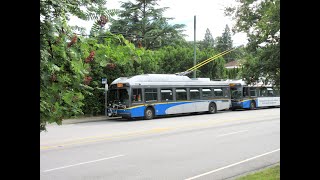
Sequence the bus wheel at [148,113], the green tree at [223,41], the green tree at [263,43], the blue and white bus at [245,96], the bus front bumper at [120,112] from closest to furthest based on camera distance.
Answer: the green tree at [263,43] → the bus front bumper at [120,112] → the bus wheel at [148,113] → the blue and white bus at [245,96] → the green tree at [223,41]

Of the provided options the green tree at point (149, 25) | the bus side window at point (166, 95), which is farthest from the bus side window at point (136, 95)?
the green tree at point (149, 25)

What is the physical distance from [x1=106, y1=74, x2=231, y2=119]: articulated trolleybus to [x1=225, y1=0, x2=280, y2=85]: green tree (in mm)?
15499

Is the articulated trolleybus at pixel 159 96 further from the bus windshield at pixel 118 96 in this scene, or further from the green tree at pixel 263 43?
the green tree at pixel 263 43

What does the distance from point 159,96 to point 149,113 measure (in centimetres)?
154

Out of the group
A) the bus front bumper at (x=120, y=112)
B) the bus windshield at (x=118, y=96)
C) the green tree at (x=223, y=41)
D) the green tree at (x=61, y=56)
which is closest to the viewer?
the green tree at (x=61, y=56)

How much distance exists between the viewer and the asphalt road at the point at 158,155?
27.8 ft

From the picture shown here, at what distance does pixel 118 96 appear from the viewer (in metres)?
24.4

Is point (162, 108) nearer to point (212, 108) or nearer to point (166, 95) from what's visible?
point (166, 95)

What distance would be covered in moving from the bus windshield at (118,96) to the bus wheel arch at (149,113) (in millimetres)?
1562

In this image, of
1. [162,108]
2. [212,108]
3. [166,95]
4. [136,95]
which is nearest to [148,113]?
[162,108]
